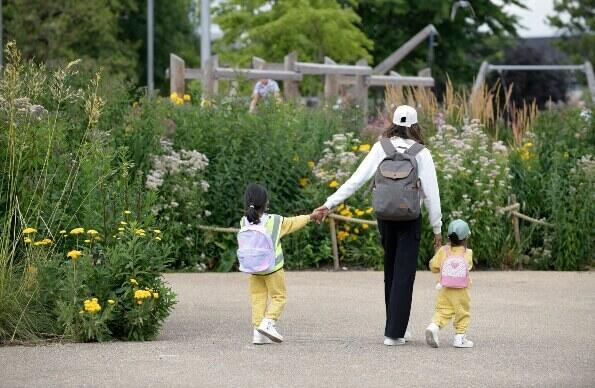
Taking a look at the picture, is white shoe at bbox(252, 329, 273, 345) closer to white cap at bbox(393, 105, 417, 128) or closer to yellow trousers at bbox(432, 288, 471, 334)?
yellow trousers at bbox(432, 288, 471, 334)

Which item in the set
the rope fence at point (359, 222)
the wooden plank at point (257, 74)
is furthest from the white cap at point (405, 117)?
the wooden plank at point (257, 74)

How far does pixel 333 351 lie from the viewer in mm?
9148

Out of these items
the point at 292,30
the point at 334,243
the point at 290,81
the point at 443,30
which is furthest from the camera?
the point at 443,30

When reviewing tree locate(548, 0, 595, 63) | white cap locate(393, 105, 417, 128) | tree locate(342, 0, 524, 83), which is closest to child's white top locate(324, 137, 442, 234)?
white cap locate(393, 105, 417, 128)

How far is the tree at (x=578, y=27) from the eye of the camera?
51719mm

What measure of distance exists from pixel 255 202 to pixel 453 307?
1503 mm

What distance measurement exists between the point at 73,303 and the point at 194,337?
94cm

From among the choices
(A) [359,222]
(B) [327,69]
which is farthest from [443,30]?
(A) [359,222]

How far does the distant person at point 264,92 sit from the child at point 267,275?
7.13 metres

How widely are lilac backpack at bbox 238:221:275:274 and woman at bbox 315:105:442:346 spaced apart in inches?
17.5

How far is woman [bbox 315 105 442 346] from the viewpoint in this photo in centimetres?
950

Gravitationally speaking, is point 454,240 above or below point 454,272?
above

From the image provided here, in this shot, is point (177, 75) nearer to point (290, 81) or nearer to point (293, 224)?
point (290, 81)

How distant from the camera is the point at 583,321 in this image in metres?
11.0
